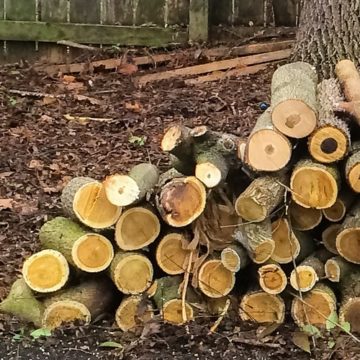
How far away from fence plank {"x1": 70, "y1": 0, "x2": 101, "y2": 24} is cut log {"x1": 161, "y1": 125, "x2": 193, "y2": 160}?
14.0 feet

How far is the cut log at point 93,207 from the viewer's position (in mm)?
4074

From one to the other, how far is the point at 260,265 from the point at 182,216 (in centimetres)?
41

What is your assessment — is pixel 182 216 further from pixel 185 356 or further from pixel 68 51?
pixel 68 51

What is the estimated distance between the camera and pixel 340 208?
409cm

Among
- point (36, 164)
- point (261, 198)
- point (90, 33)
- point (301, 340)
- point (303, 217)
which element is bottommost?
point (301, 340)

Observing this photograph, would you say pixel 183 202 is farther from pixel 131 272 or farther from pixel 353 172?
pixel 353 172

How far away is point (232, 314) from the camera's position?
4.15 metres

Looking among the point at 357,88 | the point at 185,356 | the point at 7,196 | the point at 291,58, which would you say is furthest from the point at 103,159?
the point at 185,356

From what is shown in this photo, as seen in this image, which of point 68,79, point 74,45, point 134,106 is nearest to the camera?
point 134,106

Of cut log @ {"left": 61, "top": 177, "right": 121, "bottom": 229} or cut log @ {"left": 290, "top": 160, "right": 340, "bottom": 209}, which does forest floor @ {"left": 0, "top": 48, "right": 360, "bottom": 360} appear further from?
cut log @ {"left": 290, "top": 160, "right": 340, "bottom": 209}

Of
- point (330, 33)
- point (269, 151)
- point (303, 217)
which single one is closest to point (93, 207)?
point (269, 151)

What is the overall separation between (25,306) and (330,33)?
2894mm

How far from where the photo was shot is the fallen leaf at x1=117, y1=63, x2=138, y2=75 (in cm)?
767

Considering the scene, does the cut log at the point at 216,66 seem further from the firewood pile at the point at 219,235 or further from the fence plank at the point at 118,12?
the firewood pile at the point at 219,235
